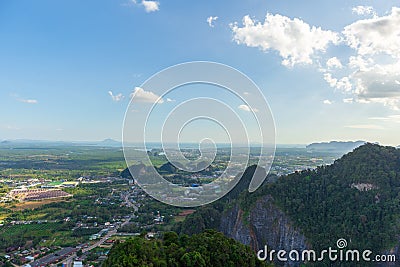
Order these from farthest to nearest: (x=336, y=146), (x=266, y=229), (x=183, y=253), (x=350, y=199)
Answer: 1. (x=336, y=146)
2. (x=266, y=229)
3. (x=350, y=199)
4. (x=183, y=253)

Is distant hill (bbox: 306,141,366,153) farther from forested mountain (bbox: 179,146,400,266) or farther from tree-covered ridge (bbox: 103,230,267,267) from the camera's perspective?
tree-covered ridge (bbox: 103,230,267,267)

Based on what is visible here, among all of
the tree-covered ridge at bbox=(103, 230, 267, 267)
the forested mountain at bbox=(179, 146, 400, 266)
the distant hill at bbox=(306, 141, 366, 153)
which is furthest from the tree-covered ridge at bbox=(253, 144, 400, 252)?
the distant hill at bbox=(306, 141, 366, 153)

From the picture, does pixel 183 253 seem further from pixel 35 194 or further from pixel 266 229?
pixel 35 194

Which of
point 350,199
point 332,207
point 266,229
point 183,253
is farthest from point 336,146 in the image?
point 183,253

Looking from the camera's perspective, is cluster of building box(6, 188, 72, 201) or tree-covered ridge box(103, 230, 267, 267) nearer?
tree-covered ridge box(103, 230, 267, 267)

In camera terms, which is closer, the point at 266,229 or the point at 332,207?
the point at 332,207

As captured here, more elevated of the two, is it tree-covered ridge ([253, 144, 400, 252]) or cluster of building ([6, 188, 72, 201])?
tree-covered ridge ([253, 144, 400, 252])

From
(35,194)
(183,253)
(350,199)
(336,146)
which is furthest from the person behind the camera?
(336,146)
